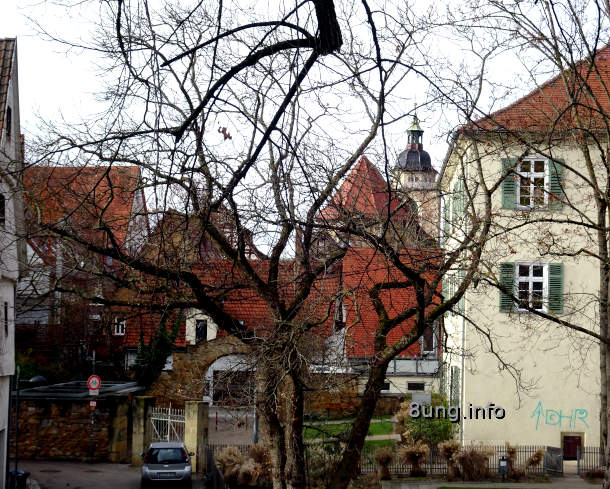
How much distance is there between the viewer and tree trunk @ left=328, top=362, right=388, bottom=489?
1053 centimetres

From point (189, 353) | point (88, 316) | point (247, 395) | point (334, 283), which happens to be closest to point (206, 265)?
point (247, 395)

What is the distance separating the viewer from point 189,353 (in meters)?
32.5

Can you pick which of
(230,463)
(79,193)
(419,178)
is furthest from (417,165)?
(230,463)

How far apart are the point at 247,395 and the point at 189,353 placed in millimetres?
22112

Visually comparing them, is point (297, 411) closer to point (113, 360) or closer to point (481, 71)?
point (481, 71)

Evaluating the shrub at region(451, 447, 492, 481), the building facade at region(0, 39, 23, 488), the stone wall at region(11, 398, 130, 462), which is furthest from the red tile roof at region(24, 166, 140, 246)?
the stone wall at region(11, 398, 130, 462)

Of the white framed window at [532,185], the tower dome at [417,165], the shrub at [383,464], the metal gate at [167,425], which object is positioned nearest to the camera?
the tower dome at [417,165]

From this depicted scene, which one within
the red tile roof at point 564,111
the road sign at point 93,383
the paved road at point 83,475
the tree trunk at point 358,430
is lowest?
the paved road at point 83,475

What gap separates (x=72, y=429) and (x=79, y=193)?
20.2 m

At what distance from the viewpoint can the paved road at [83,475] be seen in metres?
21.2

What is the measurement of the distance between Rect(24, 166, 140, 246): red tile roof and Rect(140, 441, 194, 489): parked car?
9.92 m

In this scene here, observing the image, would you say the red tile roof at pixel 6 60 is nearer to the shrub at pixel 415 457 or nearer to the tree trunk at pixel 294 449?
the tree trunk at pixel 294 449

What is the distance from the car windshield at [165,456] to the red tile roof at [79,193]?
33.7ft

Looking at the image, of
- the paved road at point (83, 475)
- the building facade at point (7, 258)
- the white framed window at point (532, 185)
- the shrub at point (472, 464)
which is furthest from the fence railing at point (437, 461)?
the white framed window at point (532, 185)
